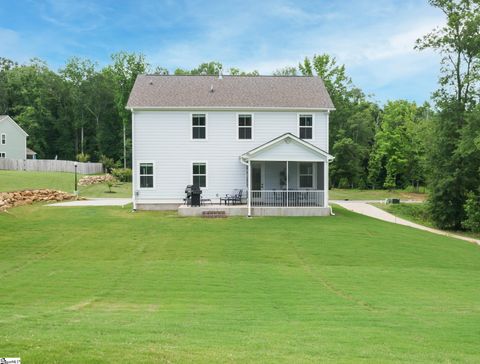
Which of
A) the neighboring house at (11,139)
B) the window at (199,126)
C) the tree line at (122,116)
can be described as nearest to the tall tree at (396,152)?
the tree line at (122,116)

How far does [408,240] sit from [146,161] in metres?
15.5

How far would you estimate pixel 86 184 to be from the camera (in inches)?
1946

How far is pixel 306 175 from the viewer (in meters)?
30.9

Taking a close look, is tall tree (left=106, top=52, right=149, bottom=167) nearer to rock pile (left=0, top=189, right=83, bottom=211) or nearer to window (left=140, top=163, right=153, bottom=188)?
rock pile (left=0, top=189, right=83, bottom=211)

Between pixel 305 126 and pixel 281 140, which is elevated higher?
pixel 305 126

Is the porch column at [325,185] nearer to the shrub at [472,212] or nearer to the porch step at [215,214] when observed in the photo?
the porch step at [215,214]

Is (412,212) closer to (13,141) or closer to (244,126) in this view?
(244,126)

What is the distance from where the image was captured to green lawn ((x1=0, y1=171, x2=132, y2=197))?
4228 centimetres

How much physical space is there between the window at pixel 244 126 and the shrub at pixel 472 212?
1422cm

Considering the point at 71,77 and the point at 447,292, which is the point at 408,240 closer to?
the point at 447,292

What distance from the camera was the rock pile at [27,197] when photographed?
3124 centimetres

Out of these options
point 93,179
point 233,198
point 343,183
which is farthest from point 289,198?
point 343,183

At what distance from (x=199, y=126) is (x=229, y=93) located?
10.1 feet

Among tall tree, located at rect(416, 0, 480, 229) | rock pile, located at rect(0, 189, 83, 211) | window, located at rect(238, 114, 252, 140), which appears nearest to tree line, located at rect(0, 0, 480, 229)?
tall tree, located at rect(416, 0, 480, 229)
